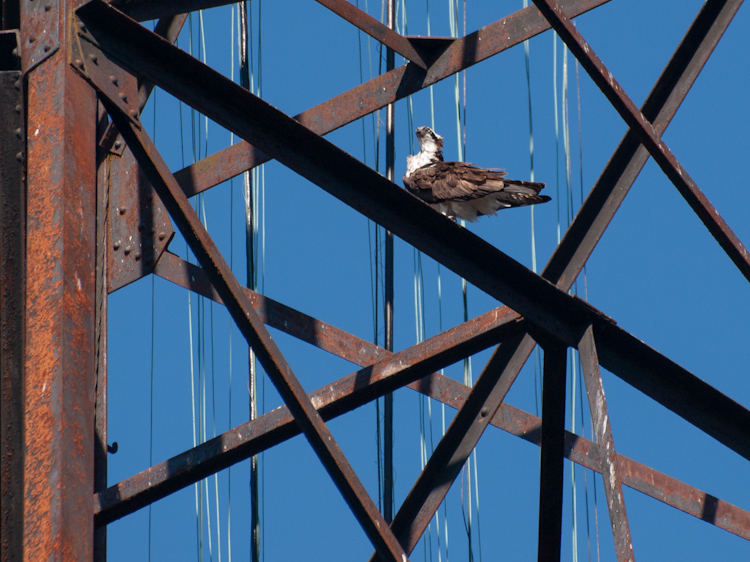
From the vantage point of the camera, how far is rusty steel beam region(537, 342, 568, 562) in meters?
4.87

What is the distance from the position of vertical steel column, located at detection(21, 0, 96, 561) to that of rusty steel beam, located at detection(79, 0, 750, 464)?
0.26 metres

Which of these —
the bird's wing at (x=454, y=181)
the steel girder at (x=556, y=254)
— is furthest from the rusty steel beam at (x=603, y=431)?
the bird's wing at (x=454, y=181)

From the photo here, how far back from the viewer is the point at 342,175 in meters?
4.62

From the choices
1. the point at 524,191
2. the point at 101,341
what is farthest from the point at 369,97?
the point at 101,341

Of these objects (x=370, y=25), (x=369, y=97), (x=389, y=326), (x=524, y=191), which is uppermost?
(x=370, y=25)

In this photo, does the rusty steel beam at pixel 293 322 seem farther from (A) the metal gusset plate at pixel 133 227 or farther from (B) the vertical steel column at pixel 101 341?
(B) the vertical steel column at pixel 101 341

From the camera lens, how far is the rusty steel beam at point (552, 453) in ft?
16.0

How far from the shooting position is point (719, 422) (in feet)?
17.4

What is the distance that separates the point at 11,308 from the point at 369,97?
305cm

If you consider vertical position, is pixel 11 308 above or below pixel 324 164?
below

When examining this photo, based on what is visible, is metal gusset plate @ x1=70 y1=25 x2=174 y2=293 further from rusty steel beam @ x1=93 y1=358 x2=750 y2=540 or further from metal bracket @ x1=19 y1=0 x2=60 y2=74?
metal bracket @ x1=19 y1=0 x2=60 y2=74

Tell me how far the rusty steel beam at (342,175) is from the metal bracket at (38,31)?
137 mm

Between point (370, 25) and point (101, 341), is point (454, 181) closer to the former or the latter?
point (370, 25)

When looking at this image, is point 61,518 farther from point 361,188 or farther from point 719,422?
point 719,422
